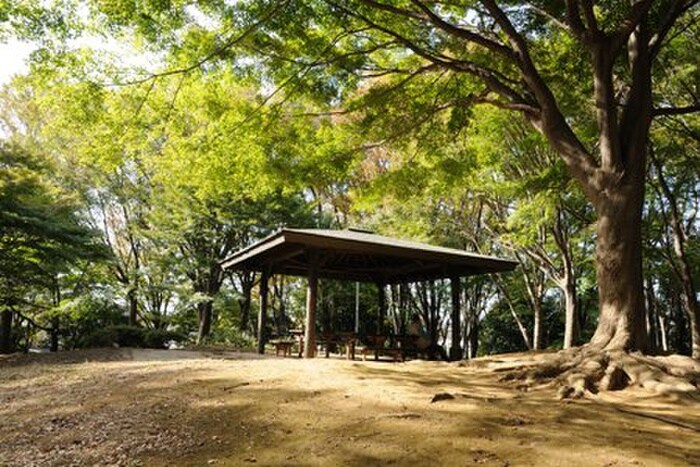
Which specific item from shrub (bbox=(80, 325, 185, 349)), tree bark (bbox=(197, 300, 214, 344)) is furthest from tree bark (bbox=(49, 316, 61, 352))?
tree bark (bbox=(197, 300, 214, 344))

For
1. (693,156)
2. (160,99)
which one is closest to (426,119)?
(160,99)

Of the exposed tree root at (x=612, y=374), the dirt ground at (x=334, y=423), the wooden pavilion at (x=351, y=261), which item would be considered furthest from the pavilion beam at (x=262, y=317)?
the exposed tree root at (x=612, y=374)

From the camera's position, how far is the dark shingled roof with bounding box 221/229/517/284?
10039 millimetres

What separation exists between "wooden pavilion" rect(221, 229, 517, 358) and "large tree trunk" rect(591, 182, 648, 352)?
4533 millimetres

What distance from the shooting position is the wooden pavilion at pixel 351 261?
395 inches

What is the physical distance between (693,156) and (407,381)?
10.7 metres

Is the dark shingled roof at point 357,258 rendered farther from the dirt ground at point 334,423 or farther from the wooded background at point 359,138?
the dirt ground at point 334,423

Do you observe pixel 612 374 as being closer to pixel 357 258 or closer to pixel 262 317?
pixel 262 317

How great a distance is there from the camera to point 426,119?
32.4 feet

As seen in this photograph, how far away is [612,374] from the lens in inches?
225

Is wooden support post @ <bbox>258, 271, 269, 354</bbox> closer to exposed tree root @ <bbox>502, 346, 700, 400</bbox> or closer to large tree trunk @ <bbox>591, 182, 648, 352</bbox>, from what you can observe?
exposed tree root @ <bbox>502, 346, 700, 400</bbox>

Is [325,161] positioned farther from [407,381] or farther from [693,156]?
[693,156]

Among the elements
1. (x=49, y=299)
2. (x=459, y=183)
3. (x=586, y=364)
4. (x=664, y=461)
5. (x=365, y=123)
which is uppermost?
(x=365, y=123)

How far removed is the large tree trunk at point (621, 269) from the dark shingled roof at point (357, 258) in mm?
4539
